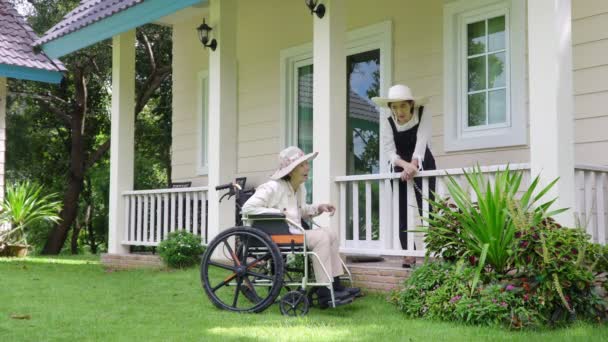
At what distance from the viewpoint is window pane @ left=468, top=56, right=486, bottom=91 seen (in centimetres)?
753

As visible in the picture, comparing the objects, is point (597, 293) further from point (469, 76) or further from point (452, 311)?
point (469, 76)

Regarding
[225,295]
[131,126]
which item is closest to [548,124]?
[225,295]

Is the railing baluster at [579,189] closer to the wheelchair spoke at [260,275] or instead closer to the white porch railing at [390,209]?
the white porch railing at [390,209]

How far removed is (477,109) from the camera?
7562 mm

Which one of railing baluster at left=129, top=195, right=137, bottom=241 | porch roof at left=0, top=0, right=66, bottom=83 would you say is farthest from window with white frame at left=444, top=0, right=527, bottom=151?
porch roof at left=0, top=0, right=66, bottom=83

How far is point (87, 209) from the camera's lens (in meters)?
22.1

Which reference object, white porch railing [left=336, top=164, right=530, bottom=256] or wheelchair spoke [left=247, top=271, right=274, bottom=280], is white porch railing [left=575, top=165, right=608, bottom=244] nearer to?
white porch railing [left=336, top=164, right=530, bottom=256]

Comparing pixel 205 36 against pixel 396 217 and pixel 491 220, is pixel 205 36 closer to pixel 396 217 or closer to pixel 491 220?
pixel 396 217

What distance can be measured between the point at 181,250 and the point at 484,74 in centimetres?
377

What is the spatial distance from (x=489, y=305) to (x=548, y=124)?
1369mm

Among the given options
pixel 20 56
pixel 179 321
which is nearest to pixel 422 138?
pixel 179 321

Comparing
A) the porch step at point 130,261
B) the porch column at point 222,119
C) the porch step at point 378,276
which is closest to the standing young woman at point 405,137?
the porch step at point 378,276

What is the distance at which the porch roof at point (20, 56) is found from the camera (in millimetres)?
11609

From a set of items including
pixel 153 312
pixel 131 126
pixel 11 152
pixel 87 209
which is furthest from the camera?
pixel 87 209
